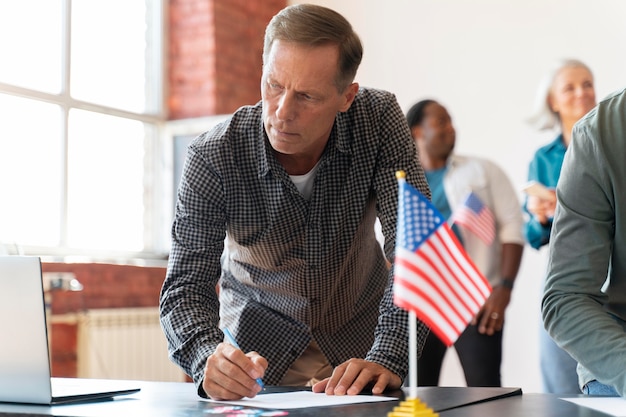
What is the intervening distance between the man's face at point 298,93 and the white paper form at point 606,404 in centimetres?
76

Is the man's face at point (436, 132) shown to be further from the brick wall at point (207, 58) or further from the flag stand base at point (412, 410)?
the flag stand base at point (412, 410)

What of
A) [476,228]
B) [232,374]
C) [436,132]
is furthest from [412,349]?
[436,132]

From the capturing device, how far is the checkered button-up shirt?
6.44ft

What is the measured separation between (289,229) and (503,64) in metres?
3.84

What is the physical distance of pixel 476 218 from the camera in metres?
3.71

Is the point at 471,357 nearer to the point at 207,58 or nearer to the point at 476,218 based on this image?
the point at 476,218

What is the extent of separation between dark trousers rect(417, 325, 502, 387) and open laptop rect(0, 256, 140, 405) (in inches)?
89.4

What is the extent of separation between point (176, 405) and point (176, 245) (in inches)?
19.7

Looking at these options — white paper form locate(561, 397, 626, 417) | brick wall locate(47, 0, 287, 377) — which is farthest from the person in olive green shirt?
brick wall locate(47, 0, 287, 377)

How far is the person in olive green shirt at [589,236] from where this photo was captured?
5.11 ft

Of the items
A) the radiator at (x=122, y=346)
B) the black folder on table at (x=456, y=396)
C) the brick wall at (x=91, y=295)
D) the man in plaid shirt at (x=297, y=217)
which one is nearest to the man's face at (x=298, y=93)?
the man in plaid shirt at (x=297, y=217)

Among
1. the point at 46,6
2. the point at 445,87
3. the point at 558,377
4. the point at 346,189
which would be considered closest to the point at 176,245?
the point at 346,189

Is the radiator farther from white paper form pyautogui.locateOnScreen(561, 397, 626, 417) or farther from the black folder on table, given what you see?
white paper form pyautogui.locateOnScreen(561, 397, 626, 417)

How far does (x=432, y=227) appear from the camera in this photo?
118 cm
